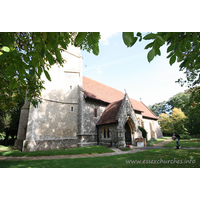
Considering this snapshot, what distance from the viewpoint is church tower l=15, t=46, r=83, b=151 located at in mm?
13375

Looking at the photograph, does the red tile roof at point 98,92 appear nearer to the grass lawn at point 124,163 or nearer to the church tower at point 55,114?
the church tower at point 55,114

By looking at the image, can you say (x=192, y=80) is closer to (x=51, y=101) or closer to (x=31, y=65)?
(x=31, y=65)

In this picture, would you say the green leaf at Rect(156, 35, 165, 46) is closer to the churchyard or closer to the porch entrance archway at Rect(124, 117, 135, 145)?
the churchyard

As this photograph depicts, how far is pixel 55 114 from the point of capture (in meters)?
15.3

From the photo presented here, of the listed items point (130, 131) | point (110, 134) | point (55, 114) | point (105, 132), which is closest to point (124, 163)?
point (110, 134)

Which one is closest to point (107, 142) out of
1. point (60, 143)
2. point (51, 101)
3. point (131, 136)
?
point (131, 136)

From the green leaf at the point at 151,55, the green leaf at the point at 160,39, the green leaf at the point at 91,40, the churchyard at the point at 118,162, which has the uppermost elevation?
the green leaf at the point at 91,40

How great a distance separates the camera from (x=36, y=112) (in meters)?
13.7

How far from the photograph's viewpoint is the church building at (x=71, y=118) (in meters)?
13.8

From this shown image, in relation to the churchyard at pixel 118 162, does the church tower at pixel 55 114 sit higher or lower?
higher

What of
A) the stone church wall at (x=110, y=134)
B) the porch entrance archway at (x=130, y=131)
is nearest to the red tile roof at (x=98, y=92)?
the stone church wall at (x=110, y=134)

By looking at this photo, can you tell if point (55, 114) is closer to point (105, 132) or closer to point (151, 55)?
point (105, 132)

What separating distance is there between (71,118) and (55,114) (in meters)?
2.19

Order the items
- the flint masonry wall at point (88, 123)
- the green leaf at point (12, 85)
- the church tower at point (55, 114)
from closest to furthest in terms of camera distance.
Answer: the green leaf at point (12, 85) < the church tower at point (55, 114) < the flint masonry wall at point (88, 123)
